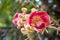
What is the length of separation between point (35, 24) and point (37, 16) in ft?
0.09

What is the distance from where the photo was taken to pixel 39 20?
1.82ft

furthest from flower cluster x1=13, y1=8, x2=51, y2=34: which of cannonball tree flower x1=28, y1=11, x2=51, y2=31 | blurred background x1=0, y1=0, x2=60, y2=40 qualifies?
blurred background x1=0, y1=0, x2=60, y2=40

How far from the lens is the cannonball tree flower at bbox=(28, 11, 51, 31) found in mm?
539

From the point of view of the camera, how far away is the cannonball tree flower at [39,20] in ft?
1.77

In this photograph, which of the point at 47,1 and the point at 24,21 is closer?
the point at 24,21

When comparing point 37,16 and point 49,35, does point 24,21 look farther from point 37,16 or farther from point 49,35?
point 49,35

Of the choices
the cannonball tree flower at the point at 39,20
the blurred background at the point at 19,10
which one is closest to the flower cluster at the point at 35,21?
the cannonball tree flower at the point at 39,20

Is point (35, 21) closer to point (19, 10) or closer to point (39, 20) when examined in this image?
point (39, 20)

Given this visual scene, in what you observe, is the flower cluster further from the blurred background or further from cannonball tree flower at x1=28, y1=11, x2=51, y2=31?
the blurred background

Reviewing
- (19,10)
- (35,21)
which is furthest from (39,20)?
(19,10)

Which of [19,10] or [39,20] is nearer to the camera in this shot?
[39,20]

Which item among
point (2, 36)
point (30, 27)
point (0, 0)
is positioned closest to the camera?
point (30, 27)

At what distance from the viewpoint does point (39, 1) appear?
934 millimetres

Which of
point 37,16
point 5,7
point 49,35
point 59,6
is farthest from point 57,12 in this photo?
point 37,16
